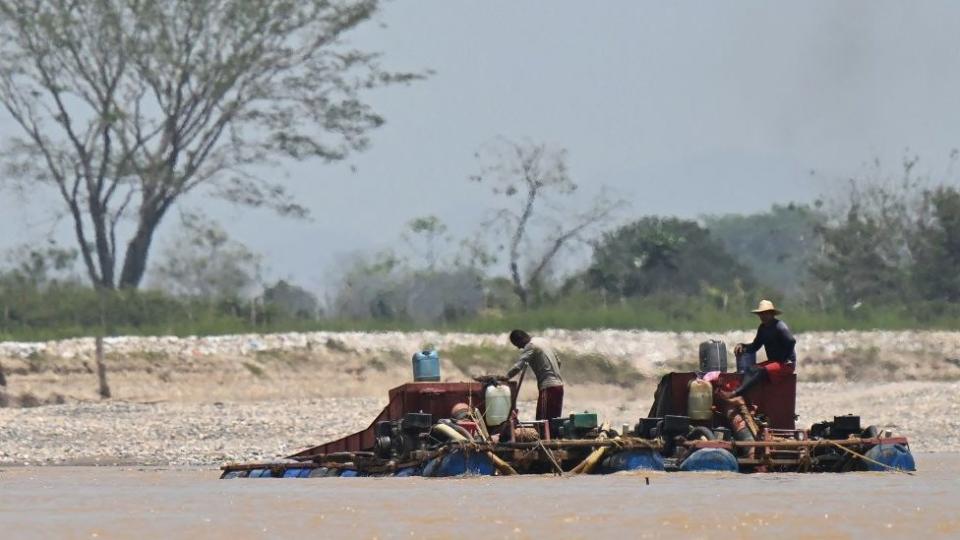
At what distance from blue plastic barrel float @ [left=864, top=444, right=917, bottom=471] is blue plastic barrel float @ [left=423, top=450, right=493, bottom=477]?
413 centimetres

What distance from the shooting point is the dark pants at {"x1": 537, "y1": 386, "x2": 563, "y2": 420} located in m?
25.9

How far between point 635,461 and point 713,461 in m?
0.83

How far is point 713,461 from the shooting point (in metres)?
24.3

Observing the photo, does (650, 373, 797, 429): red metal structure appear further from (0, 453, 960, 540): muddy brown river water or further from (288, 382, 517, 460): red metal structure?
(288, 382, 517, 460): red metal structure

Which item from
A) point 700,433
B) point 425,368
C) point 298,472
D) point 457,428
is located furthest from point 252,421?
point 700,433

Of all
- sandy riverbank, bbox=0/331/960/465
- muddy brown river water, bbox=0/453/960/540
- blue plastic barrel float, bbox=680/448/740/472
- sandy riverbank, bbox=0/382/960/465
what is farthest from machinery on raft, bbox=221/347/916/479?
sandy riverbank, bbox=0/331/960/465

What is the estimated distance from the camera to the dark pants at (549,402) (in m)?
25.9

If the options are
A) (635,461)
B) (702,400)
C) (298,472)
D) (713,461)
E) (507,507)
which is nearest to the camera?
(507,507)

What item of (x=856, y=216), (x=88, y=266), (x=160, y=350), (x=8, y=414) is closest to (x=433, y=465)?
(x=8, y=414)

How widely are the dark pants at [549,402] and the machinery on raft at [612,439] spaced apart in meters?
0.30

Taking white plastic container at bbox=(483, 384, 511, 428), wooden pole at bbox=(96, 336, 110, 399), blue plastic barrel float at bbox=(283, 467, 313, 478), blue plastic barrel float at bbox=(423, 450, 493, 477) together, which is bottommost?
blue plastic barrel float at bbox=(283, 467, 313, 478)

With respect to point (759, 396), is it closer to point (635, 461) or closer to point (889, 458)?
point (889, 458)

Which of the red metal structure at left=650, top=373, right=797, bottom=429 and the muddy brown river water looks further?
the red metal structure at left=650, top=373, right=797, bottom=429

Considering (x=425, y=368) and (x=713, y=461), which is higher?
(x=425, y=368)
